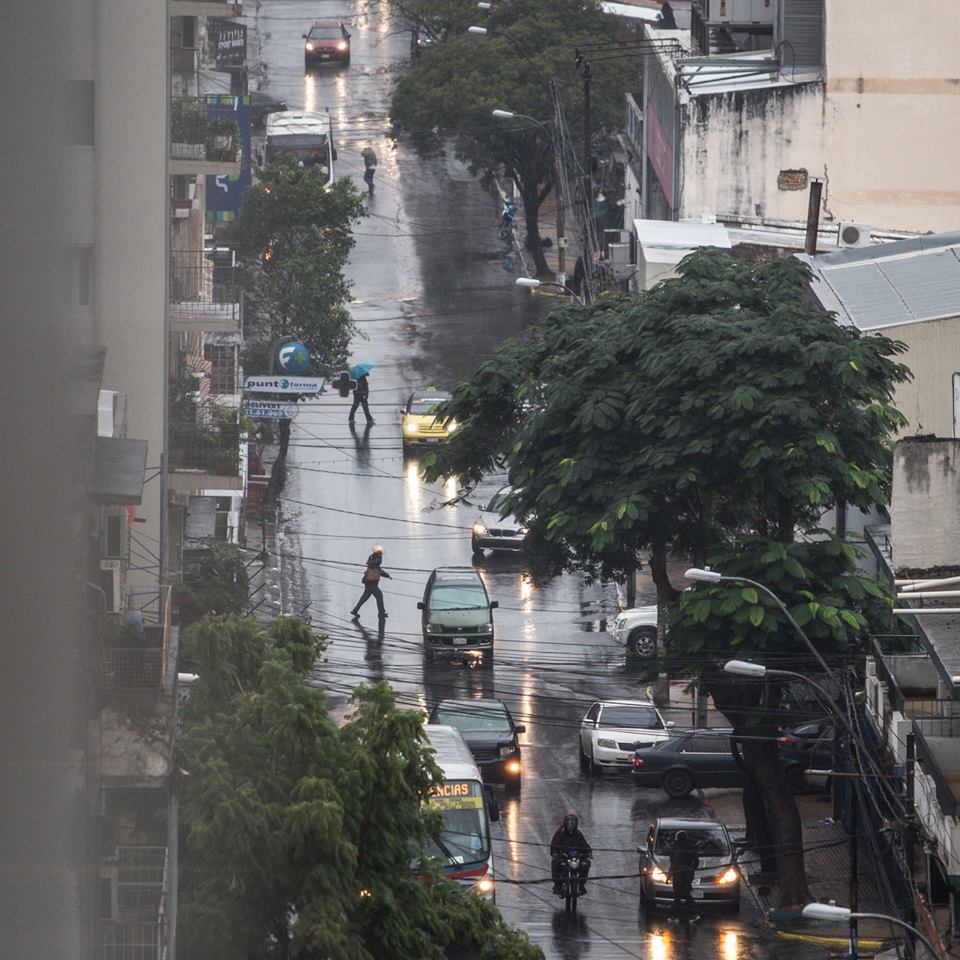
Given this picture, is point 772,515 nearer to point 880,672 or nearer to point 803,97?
point 880,672

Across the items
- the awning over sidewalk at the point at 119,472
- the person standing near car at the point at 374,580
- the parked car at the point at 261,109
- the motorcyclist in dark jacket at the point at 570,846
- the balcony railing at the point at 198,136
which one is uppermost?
the parked car at the point at 261,109

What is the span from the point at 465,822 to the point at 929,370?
14584 mm

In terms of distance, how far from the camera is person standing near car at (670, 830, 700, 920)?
33000 millimetres

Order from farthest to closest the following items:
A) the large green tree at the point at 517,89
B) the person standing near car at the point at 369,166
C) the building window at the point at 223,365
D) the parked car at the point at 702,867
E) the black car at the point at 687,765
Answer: the person standing near car at the point at 369,166 → the large green tree at the point at 517,89 → the building window at the point at 223,365 → the black car at the point at 687,765 → the parked car at the point at 702,867

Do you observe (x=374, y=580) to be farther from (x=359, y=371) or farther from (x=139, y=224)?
(x=139, y=224)

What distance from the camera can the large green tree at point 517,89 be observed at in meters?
76.9

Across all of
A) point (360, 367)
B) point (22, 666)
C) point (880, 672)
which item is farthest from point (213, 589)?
point (22, 666)

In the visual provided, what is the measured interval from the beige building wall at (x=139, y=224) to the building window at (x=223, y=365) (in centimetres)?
1814

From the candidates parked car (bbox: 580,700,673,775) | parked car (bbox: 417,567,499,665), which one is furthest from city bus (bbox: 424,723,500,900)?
parked car (bbox: 417,567,499,665)

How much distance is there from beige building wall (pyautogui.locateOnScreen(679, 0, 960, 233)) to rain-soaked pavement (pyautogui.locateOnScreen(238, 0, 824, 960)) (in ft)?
40.6

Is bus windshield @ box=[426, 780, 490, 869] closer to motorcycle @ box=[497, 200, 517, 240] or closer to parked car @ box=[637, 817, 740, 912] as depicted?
parked car @ box=[637, 817, 740, 912]

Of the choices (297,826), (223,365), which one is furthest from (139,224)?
(223,365)

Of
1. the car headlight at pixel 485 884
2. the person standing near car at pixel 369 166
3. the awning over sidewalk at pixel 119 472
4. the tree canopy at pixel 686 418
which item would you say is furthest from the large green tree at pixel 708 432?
the person standing near car at pixel 369 166

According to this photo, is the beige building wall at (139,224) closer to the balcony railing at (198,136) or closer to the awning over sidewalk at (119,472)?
the balcony railing at (198,136)
